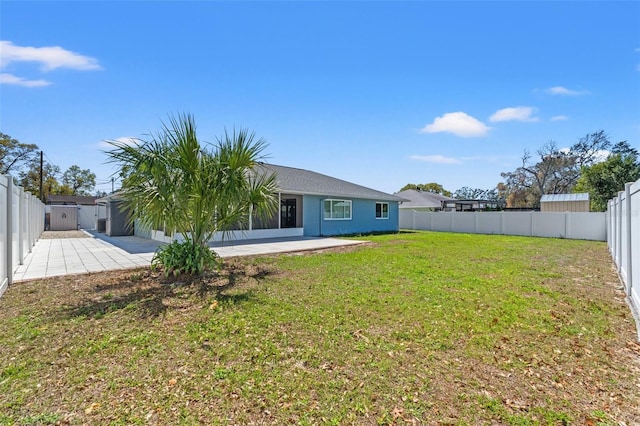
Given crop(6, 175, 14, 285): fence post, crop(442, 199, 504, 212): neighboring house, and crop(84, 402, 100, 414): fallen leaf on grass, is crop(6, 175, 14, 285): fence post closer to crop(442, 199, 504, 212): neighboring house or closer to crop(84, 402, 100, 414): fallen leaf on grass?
crop(84, 402, 100, 414): fallen leaf on grass

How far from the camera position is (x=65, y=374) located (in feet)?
9.63

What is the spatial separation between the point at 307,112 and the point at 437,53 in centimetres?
603

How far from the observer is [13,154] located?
31.5m

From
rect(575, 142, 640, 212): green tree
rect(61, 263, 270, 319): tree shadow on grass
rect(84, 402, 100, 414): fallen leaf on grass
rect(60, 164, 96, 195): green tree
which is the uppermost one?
rect(60, 164, 96, 195): green tree

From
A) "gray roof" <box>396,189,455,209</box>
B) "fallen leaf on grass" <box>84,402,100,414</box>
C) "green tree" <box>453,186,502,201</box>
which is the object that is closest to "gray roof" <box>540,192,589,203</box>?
"gray roof" <box>396,189,455,209</box>

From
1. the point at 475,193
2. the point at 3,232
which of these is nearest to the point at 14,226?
the point at 3,232

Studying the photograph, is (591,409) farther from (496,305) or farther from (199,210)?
(199,210)

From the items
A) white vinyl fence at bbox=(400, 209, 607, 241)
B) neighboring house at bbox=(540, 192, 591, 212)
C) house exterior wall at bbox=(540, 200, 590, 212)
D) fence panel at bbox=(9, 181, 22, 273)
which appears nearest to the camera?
fence panel at bbox=(9, 181, 22, 273)

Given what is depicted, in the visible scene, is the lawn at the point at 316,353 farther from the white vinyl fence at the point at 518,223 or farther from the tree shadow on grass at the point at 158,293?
the white vinyl fence at the point at 518,223

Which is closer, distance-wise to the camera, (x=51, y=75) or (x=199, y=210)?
(x=199, y=210)

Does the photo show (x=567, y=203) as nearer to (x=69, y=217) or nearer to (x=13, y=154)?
(x=69, y=217)

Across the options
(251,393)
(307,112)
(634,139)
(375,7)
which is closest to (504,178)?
(634,139)

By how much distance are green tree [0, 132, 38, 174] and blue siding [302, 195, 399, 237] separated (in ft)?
107

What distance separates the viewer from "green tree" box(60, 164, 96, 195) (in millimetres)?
43219
